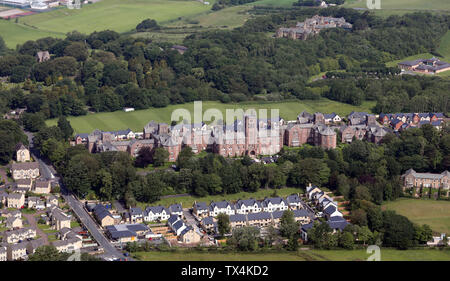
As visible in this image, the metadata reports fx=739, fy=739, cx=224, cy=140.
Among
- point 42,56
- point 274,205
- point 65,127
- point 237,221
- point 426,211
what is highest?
point 42,56

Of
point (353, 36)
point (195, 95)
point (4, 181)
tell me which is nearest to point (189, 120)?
point (195, 95)

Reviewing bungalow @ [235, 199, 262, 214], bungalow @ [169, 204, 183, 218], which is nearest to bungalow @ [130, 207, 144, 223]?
bungalow @ [169, 204, 183, 218]

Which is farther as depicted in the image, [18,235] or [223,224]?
[223,224]

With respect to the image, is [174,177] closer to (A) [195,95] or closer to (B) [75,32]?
(A) [195,95]

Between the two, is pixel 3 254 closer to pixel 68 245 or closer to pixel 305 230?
pixel 68 245

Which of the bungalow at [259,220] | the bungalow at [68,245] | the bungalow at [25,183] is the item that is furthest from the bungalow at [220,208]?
the bungalow at [25,183]

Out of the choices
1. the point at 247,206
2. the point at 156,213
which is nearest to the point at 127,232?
the point at 156,213

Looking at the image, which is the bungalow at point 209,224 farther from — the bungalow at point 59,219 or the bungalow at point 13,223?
the bungalow at point 13,223
